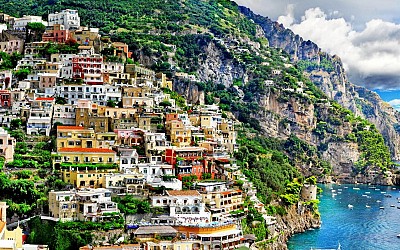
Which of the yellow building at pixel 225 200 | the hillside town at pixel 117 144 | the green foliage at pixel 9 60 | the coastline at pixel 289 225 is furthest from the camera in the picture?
the green foliage at pixel 9 60

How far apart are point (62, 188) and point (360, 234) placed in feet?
99.9

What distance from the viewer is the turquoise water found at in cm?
5388

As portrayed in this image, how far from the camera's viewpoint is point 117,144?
45844 millimetres

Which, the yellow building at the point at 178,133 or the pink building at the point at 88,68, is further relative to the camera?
the pink building at the point at 88,68

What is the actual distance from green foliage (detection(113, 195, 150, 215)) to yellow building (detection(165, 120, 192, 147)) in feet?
31.0

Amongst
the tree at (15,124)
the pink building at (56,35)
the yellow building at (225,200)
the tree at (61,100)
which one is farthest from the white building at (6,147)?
the pink building at (56,35)

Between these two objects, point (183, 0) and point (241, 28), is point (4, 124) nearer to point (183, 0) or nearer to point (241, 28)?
point (183, 0)

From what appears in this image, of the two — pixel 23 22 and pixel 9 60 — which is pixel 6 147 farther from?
pixel 23 22

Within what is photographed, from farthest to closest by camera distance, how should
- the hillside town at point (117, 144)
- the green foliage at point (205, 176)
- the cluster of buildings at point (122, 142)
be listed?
the green foliage at point (205, 176) → the cluster of buildings at point (122, 142) → the hillside town at point (117, 144)

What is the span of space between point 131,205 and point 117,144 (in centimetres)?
826

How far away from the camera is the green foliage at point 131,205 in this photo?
1503 inches

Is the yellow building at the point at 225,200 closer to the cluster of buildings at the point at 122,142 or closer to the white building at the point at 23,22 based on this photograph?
the cluster of buildings at the point at 122,142

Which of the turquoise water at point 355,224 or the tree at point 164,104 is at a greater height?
the tree at point 164,104

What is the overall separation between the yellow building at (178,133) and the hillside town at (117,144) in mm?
97
